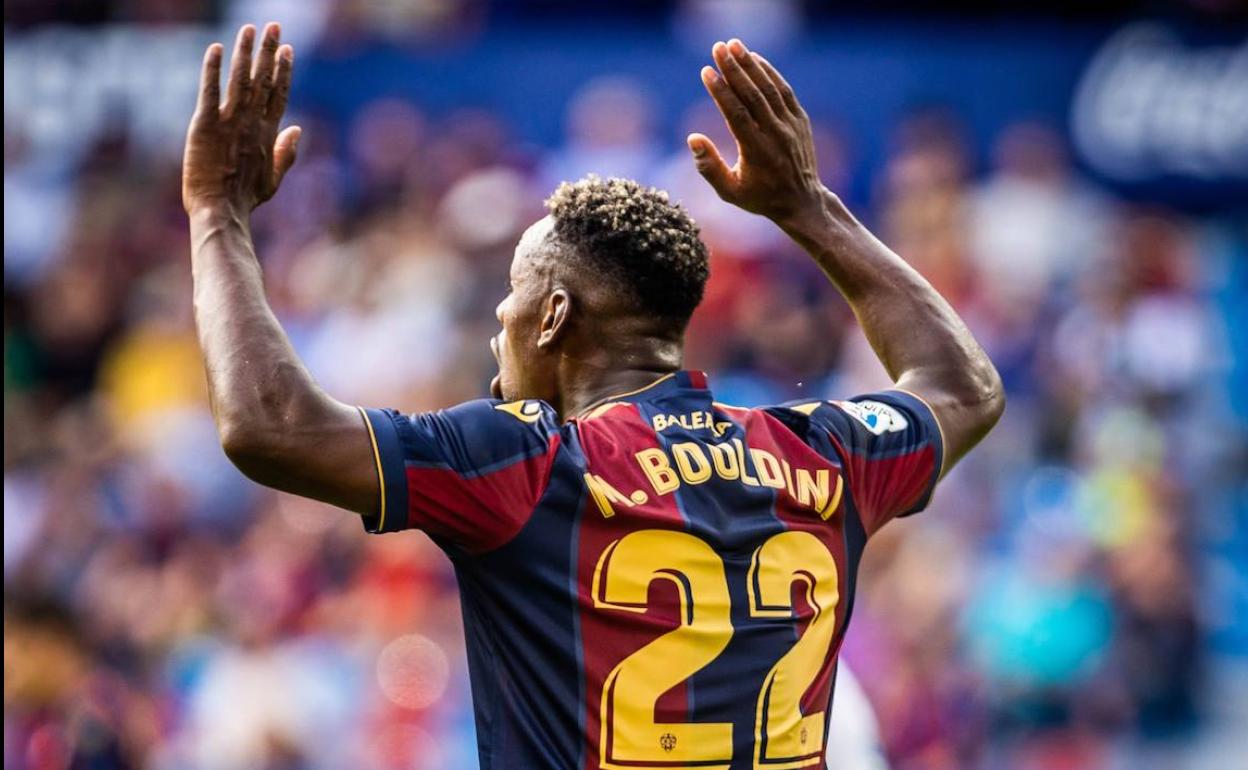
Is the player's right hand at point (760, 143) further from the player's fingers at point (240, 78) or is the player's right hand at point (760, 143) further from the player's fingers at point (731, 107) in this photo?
the player's fingers at point (240, 78)

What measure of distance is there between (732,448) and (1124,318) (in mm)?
7322

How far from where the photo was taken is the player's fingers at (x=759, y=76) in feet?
12.2

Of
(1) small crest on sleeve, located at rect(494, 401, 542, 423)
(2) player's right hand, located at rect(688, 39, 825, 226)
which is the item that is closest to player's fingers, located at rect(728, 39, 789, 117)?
(2) player's right hand, located at rect(688, 39, 825, 226)

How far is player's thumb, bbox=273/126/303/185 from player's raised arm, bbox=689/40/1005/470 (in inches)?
32.2

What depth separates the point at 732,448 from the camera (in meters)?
3.54

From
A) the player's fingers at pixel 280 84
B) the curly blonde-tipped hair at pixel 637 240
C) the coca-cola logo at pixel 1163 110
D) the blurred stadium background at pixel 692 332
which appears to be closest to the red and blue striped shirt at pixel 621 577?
the curly blonde-tipped hair at pixel 637 240

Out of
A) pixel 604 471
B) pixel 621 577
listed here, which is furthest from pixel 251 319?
pixel 621 577

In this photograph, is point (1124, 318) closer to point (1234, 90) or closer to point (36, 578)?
point (1234, 90)

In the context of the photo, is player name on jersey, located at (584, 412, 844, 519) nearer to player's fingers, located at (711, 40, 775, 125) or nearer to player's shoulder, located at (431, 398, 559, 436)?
player's shoulder, located at (431, 398, 559, 436)

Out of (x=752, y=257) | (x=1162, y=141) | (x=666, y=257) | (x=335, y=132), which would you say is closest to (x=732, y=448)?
(x=666, y=257)

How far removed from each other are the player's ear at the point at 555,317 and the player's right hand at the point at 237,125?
2.02 feet

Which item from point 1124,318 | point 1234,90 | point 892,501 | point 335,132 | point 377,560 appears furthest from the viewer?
point 335,132

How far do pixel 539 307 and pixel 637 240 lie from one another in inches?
9.7

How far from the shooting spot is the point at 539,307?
3.66 metres
